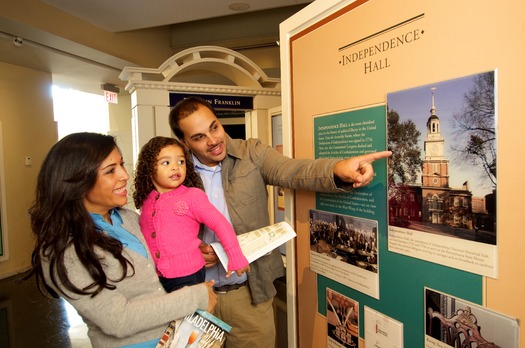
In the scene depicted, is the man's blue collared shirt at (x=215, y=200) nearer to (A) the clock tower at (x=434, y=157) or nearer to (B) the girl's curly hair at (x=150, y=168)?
(B) the girl's curly hair at (x=150, y=168)

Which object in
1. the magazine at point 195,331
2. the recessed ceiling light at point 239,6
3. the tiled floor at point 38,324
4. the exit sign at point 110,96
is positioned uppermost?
the recessed ceiling light at point 239,6

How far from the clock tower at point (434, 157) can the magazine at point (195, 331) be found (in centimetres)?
97

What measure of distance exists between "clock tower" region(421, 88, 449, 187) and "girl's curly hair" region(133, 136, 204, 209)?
112cm

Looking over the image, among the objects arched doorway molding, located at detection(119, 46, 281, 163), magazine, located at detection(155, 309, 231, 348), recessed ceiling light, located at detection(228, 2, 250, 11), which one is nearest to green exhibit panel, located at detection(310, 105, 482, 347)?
magazine, located at detection(155, 309, 231, 348)

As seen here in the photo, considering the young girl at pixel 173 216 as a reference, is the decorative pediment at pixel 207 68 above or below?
above

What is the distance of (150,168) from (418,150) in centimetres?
118

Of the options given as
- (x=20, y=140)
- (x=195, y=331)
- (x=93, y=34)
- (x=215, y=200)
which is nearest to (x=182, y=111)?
(x=215, y=200)

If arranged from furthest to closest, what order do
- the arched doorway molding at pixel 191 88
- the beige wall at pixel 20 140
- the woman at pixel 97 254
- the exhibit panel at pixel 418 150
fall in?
1. the beige wall at pixel 20 140
2. the arched doorway molding at pixel 191 88
3. the woman at pixel 97 254
4. the exhibit panel at pixel 418 150

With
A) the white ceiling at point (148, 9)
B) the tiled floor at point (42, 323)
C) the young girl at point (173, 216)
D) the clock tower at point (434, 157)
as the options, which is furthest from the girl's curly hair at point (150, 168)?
the white ceiling at point (148, 9)

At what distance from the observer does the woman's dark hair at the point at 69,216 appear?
116 centimetres

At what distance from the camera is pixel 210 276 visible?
183 cm

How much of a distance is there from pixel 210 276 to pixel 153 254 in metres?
0.42

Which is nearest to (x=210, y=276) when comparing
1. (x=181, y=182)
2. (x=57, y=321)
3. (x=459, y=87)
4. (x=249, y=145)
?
(x=181, y=182)

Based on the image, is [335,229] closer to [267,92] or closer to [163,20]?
[267,92]
